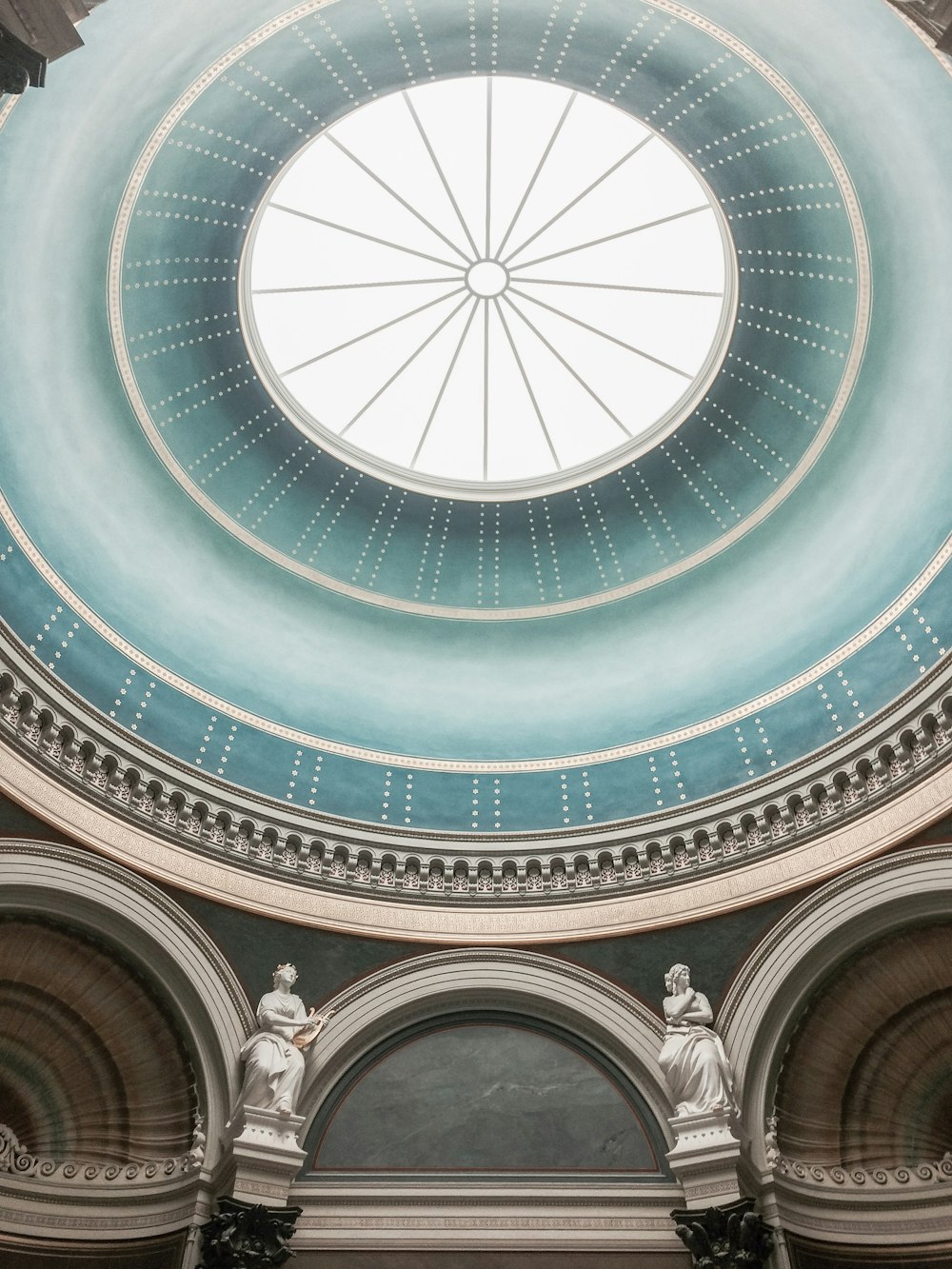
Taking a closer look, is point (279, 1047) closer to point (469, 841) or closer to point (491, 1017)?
point (491, 1017)

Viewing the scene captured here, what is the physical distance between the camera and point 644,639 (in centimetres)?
1514

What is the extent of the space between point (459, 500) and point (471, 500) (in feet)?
0.58

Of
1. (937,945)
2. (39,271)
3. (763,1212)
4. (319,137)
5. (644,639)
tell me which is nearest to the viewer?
(763,1212)

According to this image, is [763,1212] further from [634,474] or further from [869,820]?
[634,474]

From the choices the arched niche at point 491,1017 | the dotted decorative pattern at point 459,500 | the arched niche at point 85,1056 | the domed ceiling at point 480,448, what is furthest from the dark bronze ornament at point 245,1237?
the dotted decorative pattern at point 459,500

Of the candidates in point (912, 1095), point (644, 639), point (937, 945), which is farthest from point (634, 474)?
point (912, 1095)

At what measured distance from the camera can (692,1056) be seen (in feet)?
37.9

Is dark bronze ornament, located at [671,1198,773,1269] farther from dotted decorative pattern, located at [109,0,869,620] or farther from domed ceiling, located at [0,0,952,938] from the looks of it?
dotted decorative pattern, located at [109,0,869,620]

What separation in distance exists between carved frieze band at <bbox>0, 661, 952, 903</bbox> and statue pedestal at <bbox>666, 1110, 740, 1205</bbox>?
2892 mm

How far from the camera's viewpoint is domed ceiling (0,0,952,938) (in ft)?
40.5

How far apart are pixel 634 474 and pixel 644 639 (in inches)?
90.2

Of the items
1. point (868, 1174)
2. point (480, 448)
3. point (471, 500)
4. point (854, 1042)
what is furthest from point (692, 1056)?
point (480, 448)

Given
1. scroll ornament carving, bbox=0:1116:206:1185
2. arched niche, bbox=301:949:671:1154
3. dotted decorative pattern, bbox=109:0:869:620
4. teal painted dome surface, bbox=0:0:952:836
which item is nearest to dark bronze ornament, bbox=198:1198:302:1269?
scroll ornament carving, bbox=0:1116:206:1185

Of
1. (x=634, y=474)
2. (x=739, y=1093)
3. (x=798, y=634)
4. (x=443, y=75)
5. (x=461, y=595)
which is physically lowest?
(x=739, y=1093)
